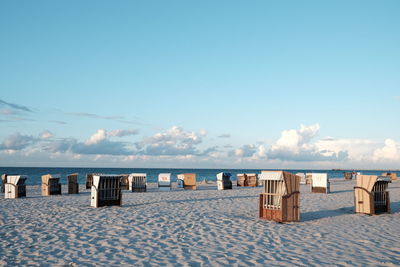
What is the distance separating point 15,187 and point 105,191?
736cm

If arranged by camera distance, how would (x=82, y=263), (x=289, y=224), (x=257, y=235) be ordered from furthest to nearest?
(x=289, y=224), (x=257, y=235), (x=82, y=263)

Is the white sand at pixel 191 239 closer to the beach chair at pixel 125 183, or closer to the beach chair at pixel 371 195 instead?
the beach chair at pixel 371 195

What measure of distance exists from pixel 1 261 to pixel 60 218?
4.68 metres

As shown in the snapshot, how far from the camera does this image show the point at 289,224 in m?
9.84

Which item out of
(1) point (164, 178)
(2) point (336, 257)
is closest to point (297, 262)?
(2) point (336, 257)

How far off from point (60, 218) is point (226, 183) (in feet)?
52.9

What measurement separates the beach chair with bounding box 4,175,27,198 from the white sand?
617cm

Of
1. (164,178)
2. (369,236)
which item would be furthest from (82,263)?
(164,178)

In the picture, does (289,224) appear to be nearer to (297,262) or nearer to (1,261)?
(297,262)

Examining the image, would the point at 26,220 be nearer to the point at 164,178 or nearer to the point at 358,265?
the point at 358,265

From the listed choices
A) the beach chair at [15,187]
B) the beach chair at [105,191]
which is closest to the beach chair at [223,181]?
the beach chair at [105,191]

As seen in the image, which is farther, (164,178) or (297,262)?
(164,178)

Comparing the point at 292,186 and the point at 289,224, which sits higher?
the point at 292,186

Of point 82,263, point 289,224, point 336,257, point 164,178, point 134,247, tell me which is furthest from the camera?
point 164,178
